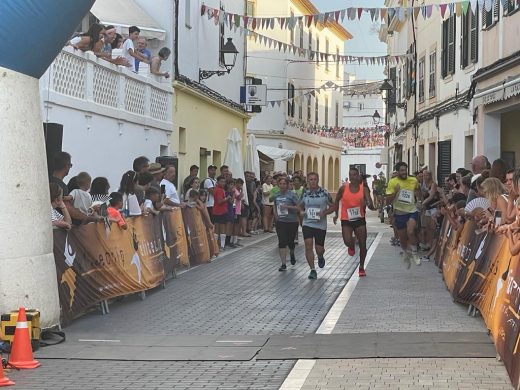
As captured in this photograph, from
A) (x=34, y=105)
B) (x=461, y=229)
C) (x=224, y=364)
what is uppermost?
A: (x=34, y=105)

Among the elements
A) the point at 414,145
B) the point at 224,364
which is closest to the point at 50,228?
the point at 224,364

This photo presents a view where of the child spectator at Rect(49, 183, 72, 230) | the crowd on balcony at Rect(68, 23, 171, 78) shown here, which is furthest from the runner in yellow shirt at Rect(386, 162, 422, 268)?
the child spectator at Rect(49, 183, 72, 230)

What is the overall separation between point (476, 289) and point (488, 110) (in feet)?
34.6

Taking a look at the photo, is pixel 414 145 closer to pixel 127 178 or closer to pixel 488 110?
pixel 488 110

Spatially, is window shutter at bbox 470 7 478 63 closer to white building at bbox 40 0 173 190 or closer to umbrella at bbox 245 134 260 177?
white building at bbox 40 0 173 190

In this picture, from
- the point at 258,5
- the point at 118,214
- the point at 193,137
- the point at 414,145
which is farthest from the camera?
the point at 258,5

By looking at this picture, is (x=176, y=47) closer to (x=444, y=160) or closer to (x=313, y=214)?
(x=444, y=160)

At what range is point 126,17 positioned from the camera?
22797 mm

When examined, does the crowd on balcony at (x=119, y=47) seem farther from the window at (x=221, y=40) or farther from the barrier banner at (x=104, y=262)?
the window at (x=221, y=40)

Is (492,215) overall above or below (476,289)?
above

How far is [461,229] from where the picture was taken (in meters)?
13.0

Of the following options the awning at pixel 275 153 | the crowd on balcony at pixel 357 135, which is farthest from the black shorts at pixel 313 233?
the crowd on balcony at pixel 357 135

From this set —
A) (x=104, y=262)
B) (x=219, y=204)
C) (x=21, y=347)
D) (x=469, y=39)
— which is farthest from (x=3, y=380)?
(x=469, y=39)

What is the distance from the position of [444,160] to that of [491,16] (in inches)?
295
